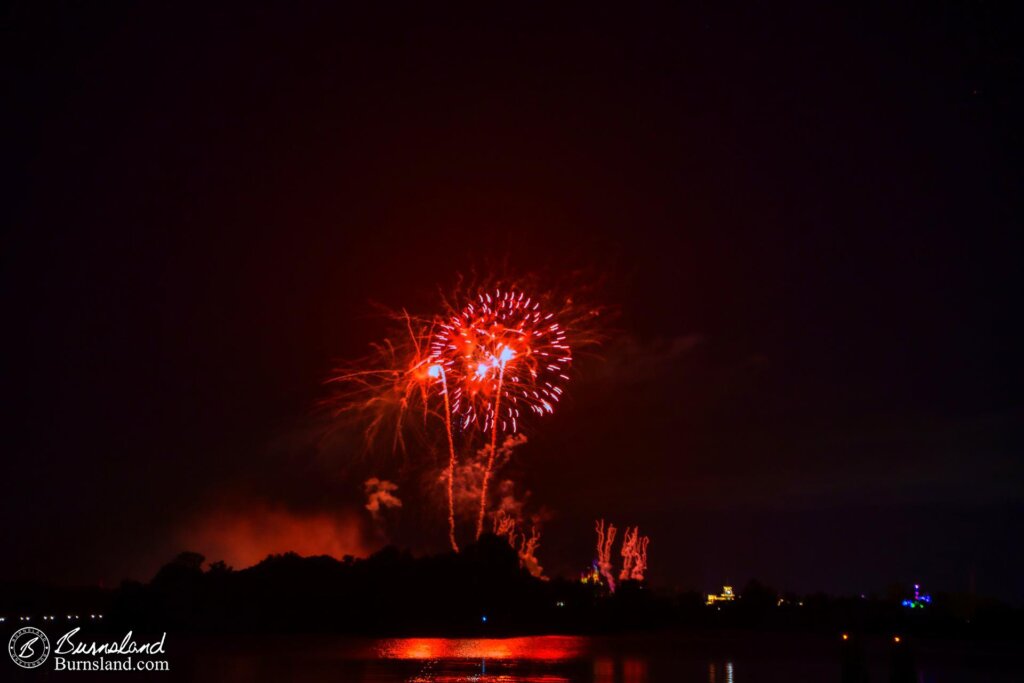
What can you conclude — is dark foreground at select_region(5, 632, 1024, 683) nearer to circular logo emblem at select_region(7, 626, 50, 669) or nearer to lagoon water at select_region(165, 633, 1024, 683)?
Answer: lagoon water at select_region(165, 633, 1024, 683)

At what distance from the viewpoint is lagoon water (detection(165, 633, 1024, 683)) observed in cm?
3244

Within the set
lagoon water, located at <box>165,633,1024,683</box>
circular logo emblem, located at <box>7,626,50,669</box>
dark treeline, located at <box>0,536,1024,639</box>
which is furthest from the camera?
dark treeline, located at <box>0,536,1024,639</box>

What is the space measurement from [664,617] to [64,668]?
58.9m

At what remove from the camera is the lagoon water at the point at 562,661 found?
3244 centimetres

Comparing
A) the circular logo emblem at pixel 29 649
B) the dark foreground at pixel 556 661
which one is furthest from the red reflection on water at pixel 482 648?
the circular logo emblem at pixel 29 649

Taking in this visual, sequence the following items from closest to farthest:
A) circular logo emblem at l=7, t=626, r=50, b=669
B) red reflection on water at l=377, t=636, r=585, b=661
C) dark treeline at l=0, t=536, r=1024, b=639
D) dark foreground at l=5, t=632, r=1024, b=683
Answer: dark foreground at l=5, t=632, r=1024, b=683
circular logo emblem at l=7, t=626, r=50, b=669
red reflection on water at l=377, t=636, r=585, b=661
dark treeline at l=0, t=536, r=1024, b=639

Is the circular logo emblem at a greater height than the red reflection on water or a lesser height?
greater

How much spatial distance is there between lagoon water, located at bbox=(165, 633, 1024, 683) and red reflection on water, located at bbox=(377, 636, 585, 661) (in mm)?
53

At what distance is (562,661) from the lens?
1592 inches

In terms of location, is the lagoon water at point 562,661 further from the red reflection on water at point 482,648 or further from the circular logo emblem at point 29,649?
the circular logo emblem at point 29,649

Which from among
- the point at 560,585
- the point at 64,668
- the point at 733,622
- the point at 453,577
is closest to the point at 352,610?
the point at 453,577

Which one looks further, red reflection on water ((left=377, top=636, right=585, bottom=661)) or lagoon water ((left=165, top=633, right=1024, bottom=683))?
red reflection on water ((left=377, top=636, right=585, bottom=661))

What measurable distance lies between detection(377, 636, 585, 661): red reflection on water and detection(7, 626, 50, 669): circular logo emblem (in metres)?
12.7

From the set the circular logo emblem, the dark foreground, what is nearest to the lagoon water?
the dark foreground
